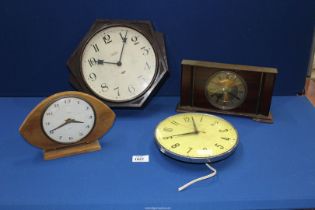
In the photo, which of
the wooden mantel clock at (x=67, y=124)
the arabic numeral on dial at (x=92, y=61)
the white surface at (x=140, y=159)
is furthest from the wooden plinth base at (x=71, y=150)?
the arabic numeral on dial at (x=92, y=61)

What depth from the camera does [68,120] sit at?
0.89 m

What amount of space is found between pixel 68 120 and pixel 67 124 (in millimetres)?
12

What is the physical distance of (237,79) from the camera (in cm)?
105

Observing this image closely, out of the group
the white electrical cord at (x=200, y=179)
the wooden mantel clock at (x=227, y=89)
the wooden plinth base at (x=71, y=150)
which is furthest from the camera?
the wooden mantel clock at (x=227, y=89)

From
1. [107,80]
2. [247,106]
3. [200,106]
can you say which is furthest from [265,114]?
[107,80]

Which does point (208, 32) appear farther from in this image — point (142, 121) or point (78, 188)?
point (78, 188)

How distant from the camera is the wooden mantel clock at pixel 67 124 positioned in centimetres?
86

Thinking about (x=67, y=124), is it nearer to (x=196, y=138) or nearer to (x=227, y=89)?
(x=196, y=138)

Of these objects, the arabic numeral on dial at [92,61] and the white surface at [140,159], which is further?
the arabic numeral on dial at [92,61]

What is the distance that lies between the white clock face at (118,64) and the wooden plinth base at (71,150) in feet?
0.63

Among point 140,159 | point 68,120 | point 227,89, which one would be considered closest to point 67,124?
point 68,120

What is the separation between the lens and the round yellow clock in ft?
2.83

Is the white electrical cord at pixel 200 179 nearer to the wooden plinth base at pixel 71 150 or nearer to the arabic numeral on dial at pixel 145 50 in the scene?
the wooden plinth base at pixel 71 150

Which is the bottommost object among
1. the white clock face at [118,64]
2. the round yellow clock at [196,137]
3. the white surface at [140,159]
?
the white surface at [140,159]
